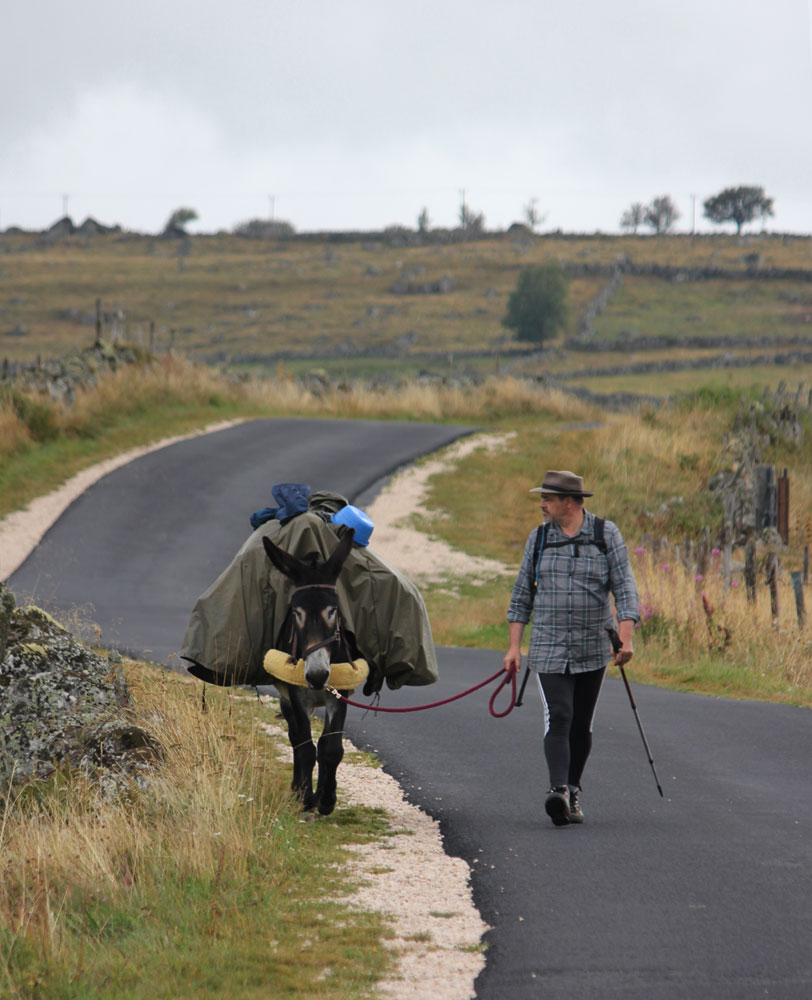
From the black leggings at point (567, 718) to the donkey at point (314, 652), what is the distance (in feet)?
3.90

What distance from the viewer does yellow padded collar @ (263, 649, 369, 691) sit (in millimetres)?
7098

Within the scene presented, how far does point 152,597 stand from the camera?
18375mm

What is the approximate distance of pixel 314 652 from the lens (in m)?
6.90

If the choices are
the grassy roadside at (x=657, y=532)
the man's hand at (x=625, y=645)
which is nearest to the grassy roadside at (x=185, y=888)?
the man's hand at (x=625, y=645)

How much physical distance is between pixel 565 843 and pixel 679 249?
378 feet

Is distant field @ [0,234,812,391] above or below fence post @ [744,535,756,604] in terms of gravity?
above

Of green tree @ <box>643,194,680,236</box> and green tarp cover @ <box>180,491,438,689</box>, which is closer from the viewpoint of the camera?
green tarp cover @ <box>180,491,438,689</box>

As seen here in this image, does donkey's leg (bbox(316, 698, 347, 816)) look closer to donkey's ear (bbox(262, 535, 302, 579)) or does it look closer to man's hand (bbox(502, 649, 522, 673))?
donkey's ear (bbox(262, 535, 302, 579))

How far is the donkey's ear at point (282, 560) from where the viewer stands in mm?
7090

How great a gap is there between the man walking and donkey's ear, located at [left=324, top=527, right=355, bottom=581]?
108 centimetres

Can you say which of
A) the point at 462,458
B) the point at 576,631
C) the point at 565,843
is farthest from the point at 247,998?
the point at 462,458

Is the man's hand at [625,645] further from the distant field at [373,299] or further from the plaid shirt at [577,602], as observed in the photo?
the distant field at [373,299]

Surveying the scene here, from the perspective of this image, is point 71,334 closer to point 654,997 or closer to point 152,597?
point 152,597

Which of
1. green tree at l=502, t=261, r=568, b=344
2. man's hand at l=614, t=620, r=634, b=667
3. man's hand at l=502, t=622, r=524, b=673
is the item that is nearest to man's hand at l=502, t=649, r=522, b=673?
man's hand at l=502, t=622, r=524, b=673
